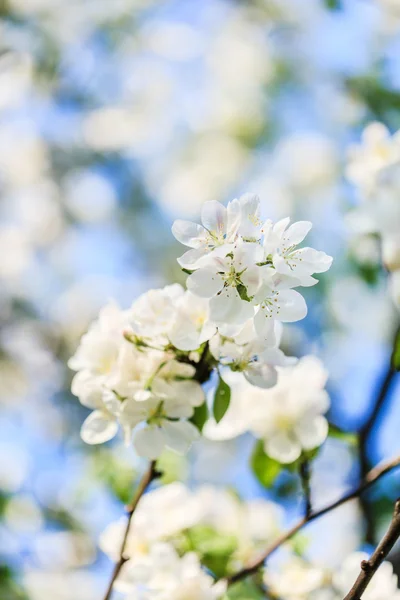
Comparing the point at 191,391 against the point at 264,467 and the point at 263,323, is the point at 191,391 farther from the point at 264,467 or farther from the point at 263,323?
the point at 264,467

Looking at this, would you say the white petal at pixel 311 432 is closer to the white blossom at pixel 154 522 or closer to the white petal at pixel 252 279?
the white blossom at pixel 154 522

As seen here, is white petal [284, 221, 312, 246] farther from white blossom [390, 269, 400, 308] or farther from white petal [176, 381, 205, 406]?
white blossom [390, 269, 400, 308]

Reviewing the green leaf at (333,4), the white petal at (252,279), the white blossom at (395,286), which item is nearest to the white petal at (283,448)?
the white blossom at (395,286)

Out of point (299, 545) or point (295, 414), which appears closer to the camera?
point (295, 414)

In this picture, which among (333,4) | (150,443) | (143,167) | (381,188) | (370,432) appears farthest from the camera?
(143,167)

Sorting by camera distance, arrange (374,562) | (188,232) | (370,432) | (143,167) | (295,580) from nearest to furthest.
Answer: (374,562)
(188,232)
(295,580)
(370,432)
(143,167)

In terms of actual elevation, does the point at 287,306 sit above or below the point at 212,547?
above

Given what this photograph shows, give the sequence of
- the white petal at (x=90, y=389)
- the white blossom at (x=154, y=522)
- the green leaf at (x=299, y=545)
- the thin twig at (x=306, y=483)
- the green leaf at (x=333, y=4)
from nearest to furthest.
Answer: the white petal at (x=90, y=389)
the thin twig at (x=306, y=483)
the white blossom at (x=154, y=522)
the green leaf at (x=299, y=545)
the green leaf at (x=333, y=4)

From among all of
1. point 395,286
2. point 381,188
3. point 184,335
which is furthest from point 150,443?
point 381,188
